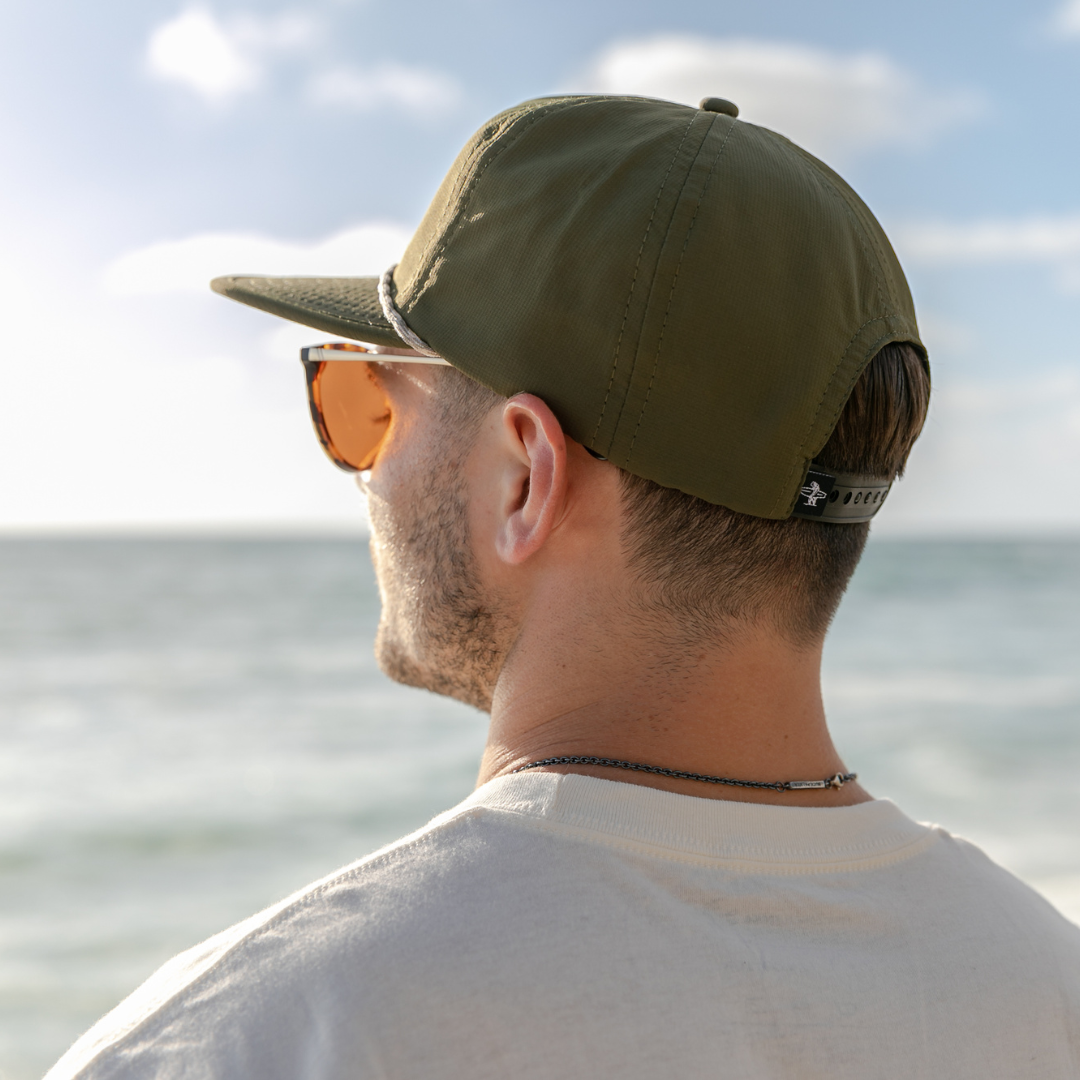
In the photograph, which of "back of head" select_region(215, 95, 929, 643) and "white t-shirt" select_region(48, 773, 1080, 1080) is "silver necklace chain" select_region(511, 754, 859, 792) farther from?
"back of head" select_region(215, 95, 929, 643)

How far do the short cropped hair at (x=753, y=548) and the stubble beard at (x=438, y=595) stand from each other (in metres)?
0.20

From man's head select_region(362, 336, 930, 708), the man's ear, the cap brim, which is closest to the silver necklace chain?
man's head select_region(362, 336, 930, 708)

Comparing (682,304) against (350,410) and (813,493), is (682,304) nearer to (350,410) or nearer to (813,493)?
(813,493)

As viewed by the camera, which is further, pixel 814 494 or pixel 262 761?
pixel 262 761

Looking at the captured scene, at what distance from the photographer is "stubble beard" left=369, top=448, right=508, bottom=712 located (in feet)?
4.68

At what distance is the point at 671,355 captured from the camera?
122 cm

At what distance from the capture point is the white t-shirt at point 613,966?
89 centimetres

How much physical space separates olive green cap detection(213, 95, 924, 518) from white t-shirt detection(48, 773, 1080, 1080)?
424 millimetres

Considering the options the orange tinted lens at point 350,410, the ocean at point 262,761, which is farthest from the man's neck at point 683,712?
the ocean at point 262,761

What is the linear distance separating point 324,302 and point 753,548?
2.61 ft

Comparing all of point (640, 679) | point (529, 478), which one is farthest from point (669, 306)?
point (640, 679)

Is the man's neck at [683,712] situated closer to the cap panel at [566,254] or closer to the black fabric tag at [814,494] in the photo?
the black fabric tag at [814,494]

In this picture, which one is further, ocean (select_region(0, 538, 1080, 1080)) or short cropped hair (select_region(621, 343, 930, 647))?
ocean (select_region(0, 538, 1080, 1080))

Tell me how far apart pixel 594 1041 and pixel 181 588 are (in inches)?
1586
